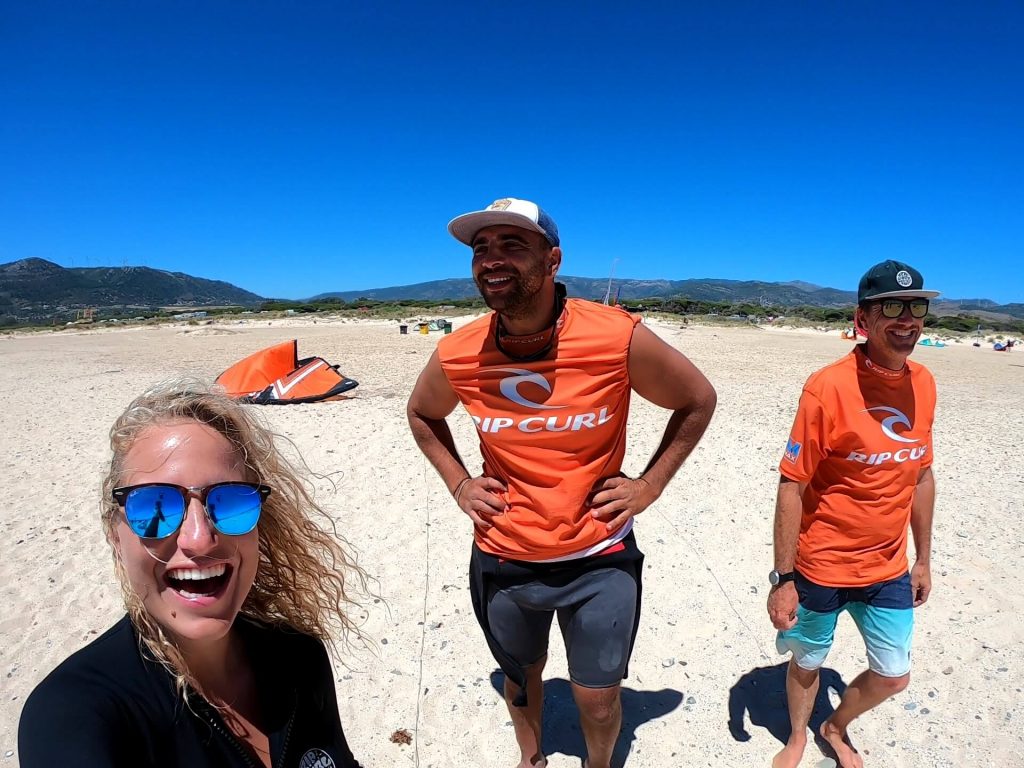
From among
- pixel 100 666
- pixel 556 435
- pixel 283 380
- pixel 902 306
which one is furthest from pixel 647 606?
pixel 283 380

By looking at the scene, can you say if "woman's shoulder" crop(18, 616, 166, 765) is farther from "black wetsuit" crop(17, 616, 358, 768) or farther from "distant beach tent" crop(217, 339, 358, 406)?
"distant beach tent" crop(217, 339, 358, 406)

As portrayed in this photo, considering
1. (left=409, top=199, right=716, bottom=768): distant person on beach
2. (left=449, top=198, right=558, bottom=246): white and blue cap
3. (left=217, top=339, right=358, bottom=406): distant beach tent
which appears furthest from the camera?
(left=217, top=339, right=358, bottom=406): distant beach tent

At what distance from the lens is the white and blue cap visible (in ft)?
6.23

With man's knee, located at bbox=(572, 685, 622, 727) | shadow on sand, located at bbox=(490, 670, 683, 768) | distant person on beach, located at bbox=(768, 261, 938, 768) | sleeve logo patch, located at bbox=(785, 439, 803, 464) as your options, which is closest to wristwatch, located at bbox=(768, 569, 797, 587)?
distant person on beach, located at bbox=(768, 261, 938, 768)

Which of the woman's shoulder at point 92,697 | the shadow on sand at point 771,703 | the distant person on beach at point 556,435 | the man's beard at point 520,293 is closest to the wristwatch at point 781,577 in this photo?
the distant person on beach at point 556,435

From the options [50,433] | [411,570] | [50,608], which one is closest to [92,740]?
[411,570]

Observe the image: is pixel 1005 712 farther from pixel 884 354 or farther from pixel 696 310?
pixel 696 310

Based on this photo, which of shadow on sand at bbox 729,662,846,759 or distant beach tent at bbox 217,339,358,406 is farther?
distant beach tent at bbox 217,339,358,406

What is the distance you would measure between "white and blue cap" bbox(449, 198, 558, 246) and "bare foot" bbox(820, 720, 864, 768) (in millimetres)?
2564

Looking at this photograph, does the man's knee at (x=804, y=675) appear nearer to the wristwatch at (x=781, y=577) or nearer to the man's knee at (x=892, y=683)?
the man's knee at (x=892, y=683)

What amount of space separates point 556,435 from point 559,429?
0.08ft

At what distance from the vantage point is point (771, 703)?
3018mm

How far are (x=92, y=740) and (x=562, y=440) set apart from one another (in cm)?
144

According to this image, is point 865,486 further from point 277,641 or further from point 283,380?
point 283,380
